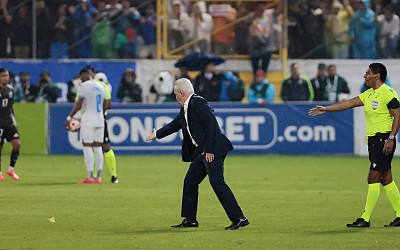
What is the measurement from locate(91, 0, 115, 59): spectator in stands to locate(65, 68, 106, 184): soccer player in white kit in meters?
10.7

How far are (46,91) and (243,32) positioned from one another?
6063 mm

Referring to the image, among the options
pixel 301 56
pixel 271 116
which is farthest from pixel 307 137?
pixel 301 56

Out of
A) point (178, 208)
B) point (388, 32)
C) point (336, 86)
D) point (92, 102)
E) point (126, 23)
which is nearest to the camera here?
point (178, 208)

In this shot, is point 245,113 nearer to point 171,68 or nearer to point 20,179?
point 171,68

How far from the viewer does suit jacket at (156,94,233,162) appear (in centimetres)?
1461

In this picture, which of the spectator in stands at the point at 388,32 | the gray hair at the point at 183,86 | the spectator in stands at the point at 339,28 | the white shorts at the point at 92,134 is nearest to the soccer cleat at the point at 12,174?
the white shorts at the point at 92,134

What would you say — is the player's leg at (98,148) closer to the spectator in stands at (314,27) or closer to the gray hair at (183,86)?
the gray hair at (183,86)

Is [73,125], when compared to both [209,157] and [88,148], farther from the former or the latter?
[209,157]

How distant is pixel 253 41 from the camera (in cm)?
3462

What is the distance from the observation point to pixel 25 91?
33.4 m

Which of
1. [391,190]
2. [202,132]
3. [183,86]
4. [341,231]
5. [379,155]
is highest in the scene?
[183,86]

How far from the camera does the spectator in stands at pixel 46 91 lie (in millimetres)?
33406

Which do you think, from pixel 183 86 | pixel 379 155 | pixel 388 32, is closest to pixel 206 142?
pixel 183 86

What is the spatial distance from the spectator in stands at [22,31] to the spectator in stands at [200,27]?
15.4ft
